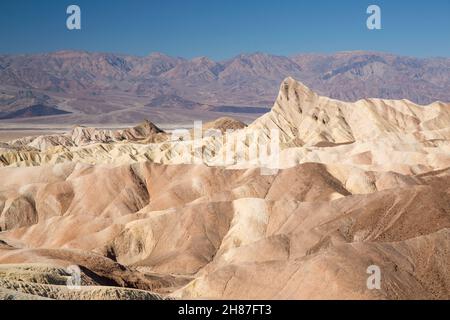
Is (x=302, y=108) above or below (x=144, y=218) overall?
above

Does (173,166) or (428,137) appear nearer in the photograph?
(173,166)

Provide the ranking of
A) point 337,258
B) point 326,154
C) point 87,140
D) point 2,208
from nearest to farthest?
point 337,258, point 2,208, point 326,154, point 87,140

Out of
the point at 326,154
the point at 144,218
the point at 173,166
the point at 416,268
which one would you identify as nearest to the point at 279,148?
the point at 326,154

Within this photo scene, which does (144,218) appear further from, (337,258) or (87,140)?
(87,140)

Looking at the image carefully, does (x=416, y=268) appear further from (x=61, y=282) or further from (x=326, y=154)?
(x=326, y=154)
